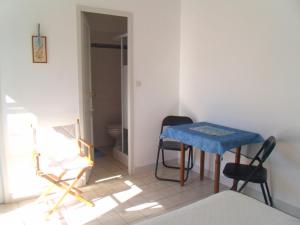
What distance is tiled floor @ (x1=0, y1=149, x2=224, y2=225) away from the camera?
2.43 meters

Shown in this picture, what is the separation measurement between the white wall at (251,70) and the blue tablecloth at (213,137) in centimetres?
19

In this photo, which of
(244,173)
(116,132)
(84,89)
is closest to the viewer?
(244,173)

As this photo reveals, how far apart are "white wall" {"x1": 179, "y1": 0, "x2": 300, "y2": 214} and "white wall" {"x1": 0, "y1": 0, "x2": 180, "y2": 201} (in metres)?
0.44

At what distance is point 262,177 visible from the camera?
233 centimetres

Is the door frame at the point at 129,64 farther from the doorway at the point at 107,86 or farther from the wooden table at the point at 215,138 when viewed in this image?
the wooden table at the point at 215,138

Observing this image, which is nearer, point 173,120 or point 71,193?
point 71,193

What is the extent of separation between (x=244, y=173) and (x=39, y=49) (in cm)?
254

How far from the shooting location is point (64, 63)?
2.86 meters

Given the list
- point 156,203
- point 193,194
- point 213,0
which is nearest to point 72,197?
point 156,203

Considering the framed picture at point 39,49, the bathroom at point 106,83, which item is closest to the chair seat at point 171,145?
the bathroom at point 106,83

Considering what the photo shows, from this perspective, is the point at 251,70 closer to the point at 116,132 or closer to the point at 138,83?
the point at 138,83

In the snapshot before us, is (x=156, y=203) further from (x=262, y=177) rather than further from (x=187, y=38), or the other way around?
(x=187, y=38)

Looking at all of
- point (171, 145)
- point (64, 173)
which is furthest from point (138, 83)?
point (64, 173)

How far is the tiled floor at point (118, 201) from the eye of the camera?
7.96ft
